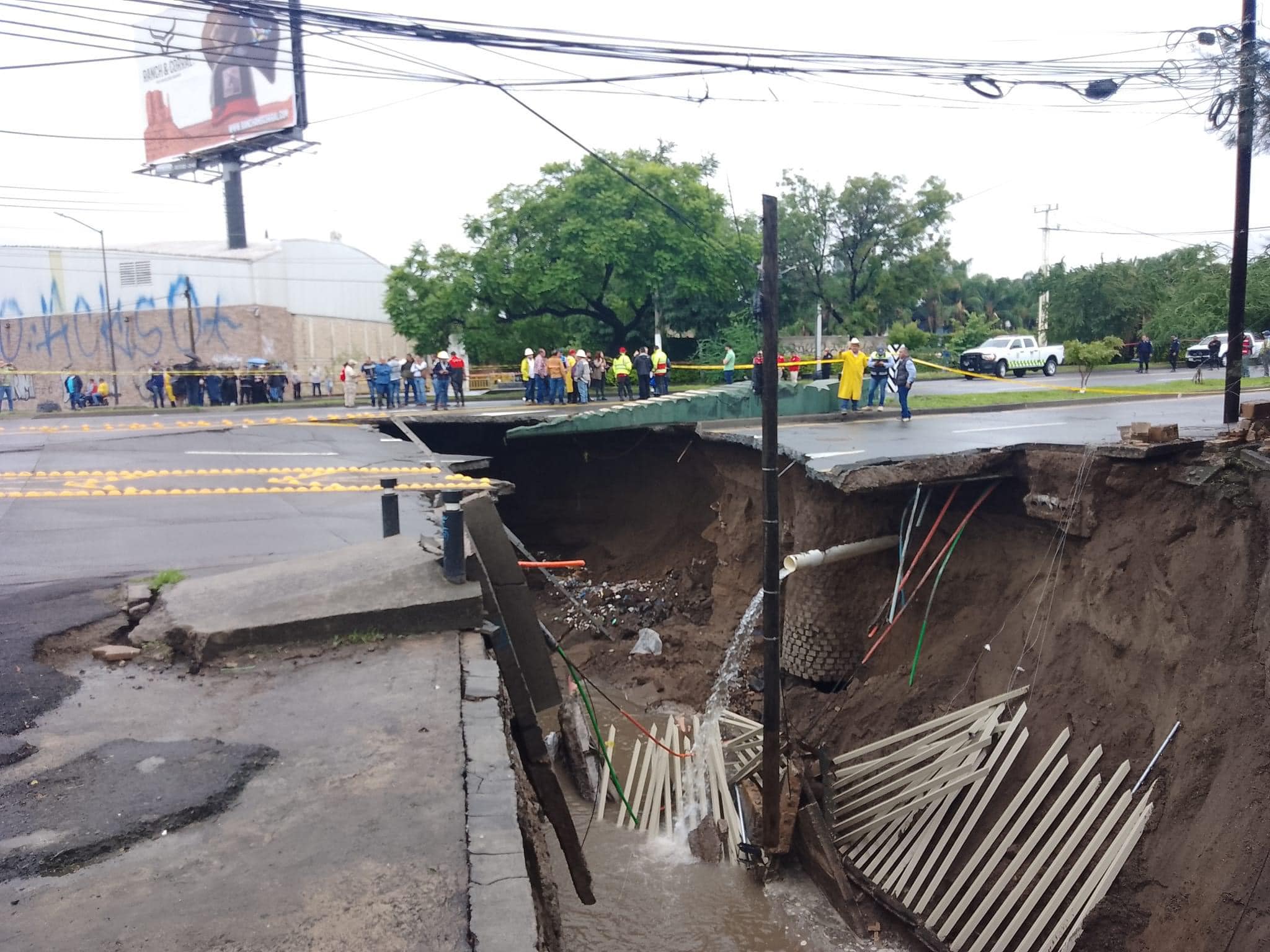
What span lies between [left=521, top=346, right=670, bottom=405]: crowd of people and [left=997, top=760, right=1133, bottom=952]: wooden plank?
1636 centimetres

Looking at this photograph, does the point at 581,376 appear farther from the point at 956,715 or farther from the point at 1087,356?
the point at 956,715

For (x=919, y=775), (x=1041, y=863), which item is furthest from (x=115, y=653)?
(x=1041, y=863)

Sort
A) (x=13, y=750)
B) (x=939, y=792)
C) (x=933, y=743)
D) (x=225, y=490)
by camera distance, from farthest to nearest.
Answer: (x=225, y=490) → (x=933, y=743) → (x=939, y=792) → (x=13, y=750)

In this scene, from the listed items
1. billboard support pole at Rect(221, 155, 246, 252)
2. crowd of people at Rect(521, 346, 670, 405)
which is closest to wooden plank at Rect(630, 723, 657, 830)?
crowd of people at Rect(521, 346, 670, 405)

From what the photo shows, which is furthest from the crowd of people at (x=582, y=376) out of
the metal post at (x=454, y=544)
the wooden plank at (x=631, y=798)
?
the metal post at (x=454, y=544)

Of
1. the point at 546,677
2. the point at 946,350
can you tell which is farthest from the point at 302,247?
the point at 546,677

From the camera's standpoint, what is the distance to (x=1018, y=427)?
49.7 feet

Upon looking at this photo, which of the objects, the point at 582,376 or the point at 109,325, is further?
the point at 109,325

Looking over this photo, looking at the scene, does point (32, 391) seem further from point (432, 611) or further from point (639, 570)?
point (432, 611)

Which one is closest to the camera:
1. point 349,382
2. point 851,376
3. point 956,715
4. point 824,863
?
point 824,863

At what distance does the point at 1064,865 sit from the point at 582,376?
1819 cm

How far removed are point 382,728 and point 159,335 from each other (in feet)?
112

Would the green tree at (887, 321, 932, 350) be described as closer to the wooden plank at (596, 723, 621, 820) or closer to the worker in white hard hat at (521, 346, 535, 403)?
the worker in white hard hat at (521, 346, 535, 403)

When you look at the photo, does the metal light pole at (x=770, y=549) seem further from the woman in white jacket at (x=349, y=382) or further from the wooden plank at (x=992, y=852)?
the woman in white jacket at (x=349, y=382)
